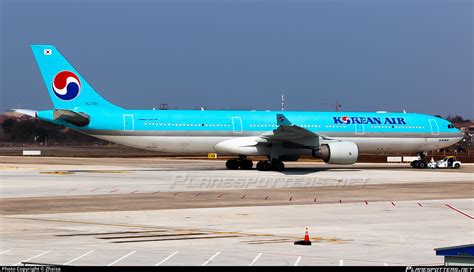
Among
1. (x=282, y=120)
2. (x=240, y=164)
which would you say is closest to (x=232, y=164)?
(x=240, y=164)

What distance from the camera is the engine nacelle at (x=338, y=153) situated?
4859cm

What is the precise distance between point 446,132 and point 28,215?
4049 cm

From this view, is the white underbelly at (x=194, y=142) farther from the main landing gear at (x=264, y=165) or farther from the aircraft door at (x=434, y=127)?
the aircraft door at (x=434, y=127)

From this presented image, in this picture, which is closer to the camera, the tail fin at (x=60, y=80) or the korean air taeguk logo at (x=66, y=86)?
the tail fin at (x=60, y=80)

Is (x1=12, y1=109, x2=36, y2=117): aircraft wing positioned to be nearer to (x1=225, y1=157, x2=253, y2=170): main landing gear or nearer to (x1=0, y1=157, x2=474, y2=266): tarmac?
(x1=0, y1=157, x2=474, y2=266): tarmac

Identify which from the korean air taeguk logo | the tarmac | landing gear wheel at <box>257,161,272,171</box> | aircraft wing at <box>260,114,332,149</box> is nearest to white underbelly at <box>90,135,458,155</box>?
aircraft wing at <box>260,114,332,149</box>

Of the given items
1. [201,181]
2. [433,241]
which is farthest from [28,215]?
[201,181]

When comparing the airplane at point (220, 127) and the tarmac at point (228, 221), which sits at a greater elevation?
the airplane at point (220, 127)

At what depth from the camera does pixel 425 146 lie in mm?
57531

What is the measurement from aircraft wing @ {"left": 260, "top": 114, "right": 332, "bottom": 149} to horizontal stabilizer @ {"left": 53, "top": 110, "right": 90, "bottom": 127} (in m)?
11.3

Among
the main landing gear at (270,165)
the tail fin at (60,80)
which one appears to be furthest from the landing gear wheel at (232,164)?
the tail fin at (60,80)

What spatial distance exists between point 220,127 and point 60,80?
10.4 m

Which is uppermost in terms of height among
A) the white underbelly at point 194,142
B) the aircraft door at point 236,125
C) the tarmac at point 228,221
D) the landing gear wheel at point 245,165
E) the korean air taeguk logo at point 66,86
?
the korean air taeguk logo at point 66,86

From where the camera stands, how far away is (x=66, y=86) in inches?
1924
